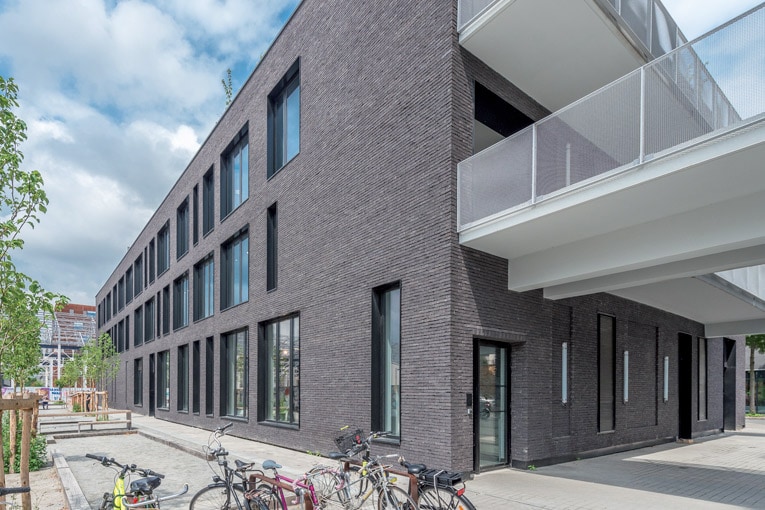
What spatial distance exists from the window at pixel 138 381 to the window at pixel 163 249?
7.37m

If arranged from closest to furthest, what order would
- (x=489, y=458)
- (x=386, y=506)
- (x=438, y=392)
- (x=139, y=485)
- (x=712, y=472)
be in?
(x=139, y=485) < (x=386, y=506) < (x=438, y=392) < (x=489, y=458) < (x=712, y=472)

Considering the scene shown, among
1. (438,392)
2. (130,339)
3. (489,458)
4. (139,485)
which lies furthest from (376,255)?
(130,339)

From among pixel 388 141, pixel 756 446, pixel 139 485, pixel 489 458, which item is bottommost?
pixel 756 446

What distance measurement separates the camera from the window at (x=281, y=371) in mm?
14516

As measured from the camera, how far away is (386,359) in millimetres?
11008

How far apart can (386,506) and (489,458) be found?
4284 mm

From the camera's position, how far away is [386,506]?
20.6 ft

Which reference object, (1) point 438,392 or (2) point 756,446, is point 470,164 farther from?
(2) point 756,446

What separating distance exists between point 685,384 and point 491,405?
10.6 meters

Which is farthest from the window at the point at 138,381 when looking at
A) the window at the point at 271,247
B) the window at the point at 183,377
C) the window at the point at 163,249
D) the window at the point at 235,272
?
the window at the point at 271,247

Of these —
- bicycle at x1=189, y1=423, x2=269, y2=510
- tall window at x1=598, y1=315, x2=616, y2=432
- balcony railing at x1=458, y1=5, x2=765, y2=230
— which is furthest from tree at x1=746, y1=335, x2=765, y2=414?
bicycle at x1=189, y1=423, x2=269, y2=510

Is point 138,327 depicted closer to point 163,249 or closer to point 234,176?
point 163,249

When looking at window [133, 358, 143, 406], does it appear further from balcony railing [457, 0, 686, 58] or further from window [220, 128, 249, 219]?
balcony railing [457, 0, 686, 58]

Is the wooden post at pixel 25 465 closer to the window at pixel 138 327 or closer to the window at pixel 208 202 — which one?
the window at pixel 208 202
